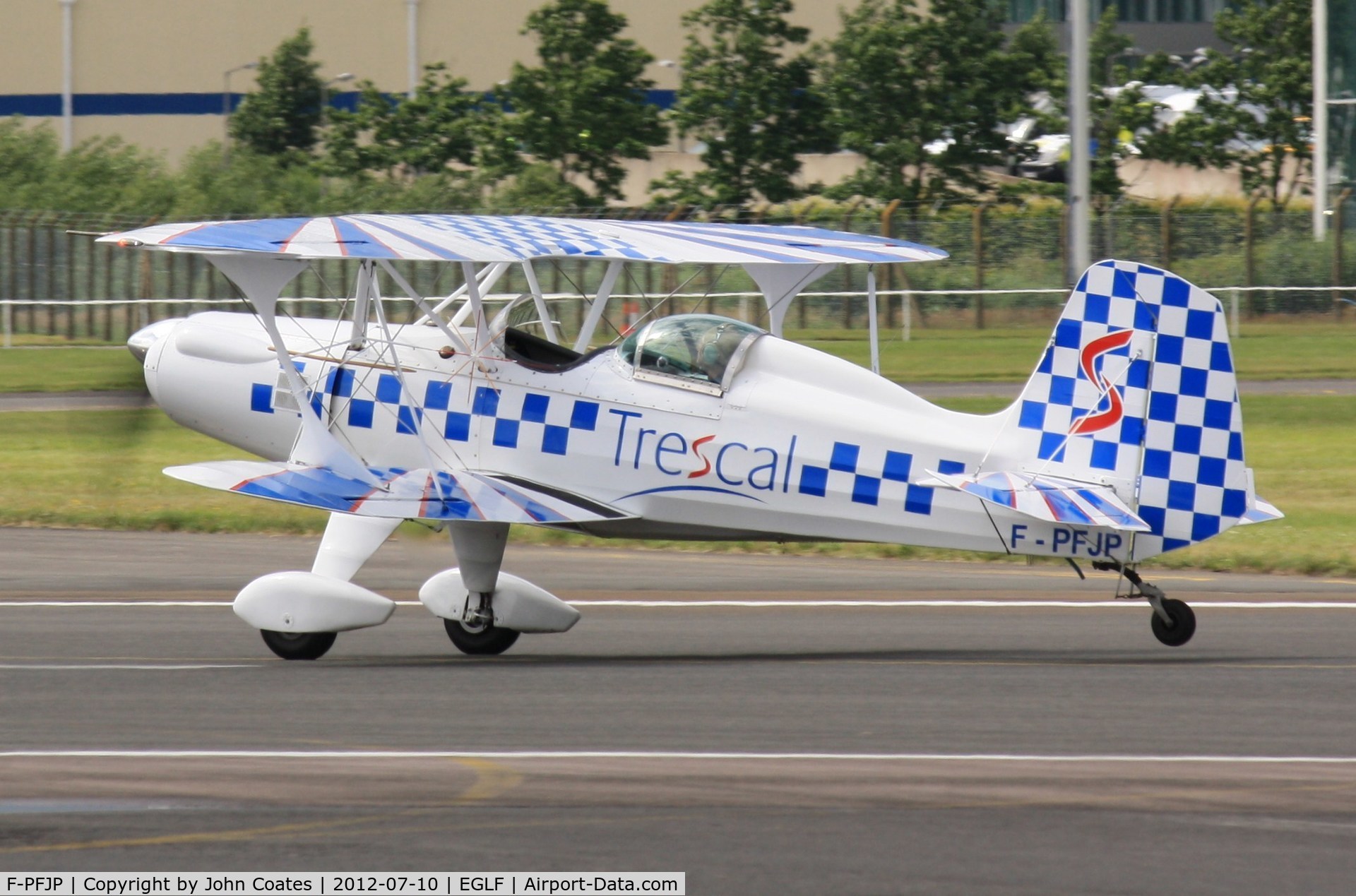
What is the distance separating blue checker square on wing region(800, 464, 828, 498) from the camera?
10773 millimetres

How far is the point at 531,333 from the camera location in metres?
12.1

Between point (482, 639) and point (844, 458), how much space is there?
108 inches

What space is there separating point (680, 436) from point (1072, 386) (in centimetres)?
228

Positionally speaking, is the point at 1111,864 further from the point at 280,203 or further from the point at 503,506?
the point at 280,203

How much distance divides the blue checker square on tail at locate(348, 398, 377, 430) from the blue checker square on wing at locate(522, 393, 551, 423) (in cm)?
105

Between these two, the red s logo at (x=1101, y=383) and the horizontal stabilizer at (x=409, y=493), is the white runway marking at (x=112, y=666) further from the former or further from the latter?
the red s logo at (x=1101, y=383)

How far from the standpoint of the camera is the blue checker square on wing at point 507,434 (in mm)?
11570

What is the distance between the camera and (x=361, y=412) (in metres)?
11.9

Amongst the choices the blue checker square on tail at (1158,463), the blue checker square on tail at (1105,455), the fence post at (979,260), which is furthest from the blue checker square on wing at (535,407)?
the fence post at (979,260)

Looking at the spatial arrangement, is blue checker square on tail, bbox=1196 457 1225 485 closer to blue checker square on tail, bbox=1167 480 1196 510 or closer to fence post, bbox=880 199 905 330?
A: blue checker square on tail, bbox=1167 480 1196 510

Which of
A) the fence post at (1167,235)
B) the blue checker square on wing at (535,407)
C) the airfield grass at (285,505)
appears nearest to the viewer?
the blue checker square on wing at (535,407)

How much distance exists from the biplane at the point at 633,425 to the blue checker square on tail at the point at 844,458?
0.02 m

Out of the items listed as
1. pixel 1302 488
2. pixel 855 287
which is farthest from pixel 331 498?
pixel 855 287

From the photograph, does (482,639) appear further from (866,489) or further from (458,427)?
(866,489)
